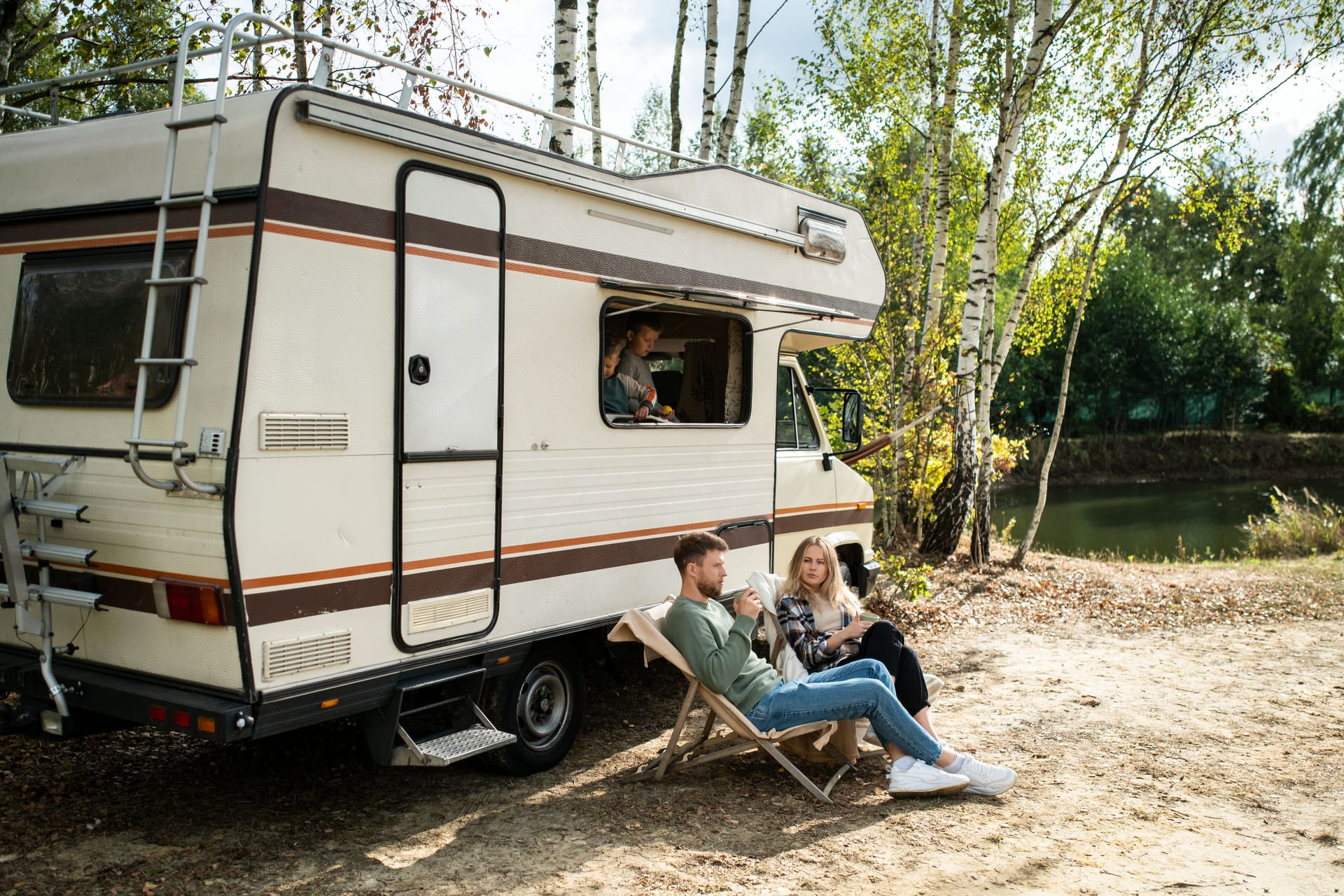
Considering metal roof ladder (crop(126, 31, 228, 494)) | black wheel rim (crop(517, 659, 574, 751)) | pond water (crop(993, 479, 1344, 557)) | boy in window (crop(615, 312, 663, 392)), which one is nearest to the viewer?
metal roof ladder (crop(126, 31, 228, 494))

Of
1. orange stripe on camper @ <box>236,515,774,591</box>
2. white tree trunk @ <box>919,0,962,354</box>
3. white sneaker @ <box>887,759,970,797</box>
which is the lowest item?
white sneaker @ <box>887,759,970,797</box>

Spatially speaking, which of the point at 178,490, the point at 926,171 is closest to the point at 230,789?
the point at 178,490

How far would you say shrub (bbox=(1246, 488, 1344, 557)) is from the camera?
538 inches

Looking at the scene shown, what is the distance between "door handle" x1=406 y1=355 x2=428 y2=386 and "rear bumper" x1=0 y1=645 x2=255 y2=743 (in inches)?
51.8

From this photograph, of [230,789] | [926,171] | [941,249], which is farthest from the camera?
[926,171]

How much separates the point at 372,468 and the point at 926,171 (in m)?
11.4

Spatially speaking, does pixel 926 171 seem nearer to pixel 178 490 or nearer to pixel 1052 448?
pixel 1052 448

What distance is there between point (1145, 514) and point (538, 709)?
76.3ft

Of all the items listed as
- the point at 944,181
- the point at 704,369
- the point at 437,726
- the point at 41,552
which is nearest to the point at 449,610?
the point at 437,726

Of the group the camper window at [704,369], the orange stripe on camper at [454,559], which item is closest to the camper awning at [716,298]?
the camper window at [704,369]

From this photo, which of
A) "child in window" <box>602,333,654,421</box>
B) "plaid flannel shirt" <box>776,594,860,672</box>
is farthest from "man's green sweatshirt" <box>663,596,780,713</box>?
"child in window" <box>602,333,654,421</box>

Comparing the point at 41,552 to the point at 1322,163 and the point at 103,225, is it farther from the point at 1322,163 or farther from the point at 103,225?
the point at 1322,163

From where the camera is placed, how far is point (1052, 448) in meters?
12.4

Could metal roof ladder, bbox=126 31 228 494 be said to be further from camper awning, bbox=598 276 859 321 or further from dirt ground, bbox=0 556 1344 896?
camper awning, bbox=598 276 859 321
